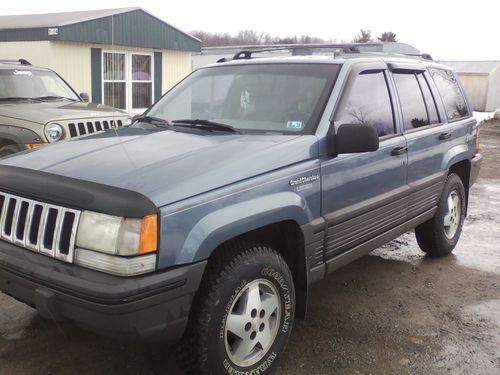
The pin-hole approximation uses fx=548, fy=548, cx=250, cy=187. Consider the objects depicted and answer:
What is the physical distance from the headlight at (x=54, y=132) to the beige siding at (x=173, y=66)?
1013 centimetres

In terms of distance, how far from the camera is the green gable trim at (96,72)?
14.3 m

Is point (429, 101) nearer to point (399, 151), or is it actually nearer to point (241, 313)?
point (399, 151)

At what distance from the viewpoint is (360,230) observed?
3.88m

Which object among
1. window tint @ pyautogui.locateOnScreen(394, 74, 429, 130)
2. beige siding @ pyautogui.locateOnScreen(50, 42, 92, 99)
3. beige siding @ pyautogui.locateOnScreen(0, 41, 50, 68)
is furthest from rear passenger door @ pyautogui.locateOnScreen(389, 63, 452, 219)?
beige siding @ pyautogui.locateOnScreen(0, 41, 50, 68)

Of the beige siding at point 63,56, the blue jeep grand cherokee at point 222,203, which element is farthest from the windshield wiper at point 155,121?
the beige siding at point 63,56

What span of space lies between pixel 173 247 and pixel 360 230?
1727 millimetres

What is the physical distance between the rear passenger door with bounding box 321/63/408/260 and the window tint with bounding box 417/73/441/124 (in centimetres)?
72

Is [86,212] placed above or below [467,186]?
above

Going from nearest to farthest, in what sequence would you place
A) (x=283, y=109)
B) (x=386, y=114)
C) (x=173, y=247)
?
(x=173, y=247) → (x=283, y=109) → (x=386, y=114)

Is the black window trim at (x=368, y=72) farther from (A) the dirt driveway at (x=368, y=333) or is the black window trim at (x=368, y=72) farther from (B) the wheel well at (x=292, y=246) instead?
(A) the dirt driveway at (x=368, y=333)

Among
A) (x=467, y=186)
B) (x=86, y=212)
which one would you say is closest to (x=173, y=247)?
(x=86, y=212)

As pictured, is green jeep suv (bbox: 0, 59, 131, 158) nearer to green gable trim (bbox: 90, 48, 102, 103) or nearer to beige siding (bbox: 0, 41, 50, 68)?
beige siding (bbox: 0, 41, 50, 68)

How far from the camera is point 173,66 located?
16.9m

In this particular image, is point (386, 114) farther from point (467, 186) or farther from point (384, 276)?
point (467, 186)
